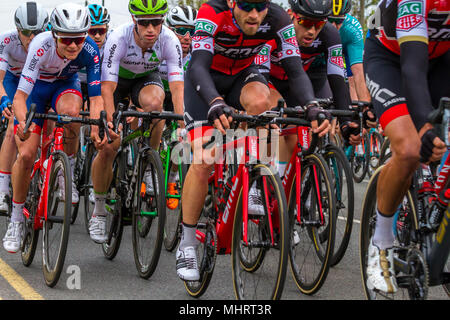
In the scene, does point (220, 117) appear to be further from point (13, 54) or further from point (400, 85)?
point (13, 54)

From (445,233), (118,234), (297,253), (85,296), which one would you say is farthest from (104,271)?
(445,233)

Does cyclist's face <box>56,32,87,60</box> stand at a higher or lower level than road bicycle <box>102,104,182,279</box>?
higher

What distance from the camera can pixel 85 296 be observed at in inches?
200

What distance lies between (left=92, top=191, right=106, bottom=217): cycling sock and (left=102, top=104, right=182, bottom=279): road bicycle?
0.21 feet

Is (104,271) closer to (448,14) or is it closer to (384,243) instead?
(384,243)

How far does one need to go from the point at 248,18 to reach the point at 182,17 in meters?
4.58

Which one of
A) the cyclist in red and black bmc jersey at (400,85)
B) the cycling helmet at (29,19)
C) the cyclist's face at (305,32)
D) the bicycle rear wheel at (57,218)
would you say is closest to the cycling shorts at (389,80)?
the cyclist in red and black bmc jersey at (400,85)

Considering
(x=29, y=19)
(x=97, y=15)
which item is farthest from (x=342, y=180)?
(x=97, y=15)

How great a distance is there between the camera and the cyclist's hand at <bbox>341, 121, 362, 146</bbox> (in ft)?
18.8

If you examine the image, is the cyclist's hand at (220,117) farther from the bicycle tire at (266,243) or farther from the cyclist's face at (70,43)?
the cyclist's face at (70,43)

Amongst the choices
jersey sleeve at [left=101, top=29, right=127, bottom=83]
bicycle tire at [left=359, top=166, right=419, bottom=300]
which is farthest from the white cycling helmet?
bicycle tire at [left=359, top=166, right=419, bottom=300]

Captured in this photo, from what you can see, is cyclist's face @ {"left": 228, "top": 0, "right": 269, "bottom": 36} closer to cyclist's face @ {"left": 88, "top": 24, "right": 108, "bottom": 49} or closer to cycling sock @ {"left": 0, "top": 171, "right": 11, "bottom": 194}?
cycling sock @ {"left": 0, "top": 171, "right": 11, "bottom": 194}

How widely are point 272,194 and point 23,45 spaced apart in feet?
14.7

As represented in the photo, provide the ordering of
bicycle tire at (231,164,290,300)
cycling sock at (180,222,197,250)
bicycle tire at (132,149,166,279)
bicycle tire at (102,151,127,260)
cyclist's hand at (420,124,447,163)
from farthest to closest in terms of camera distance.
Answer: bicycle tire at (102,151,127,260), bicycle tire at (132,149,166,279), cycling sock at (180,222,197,250), bicycle tire at (231,164,290,300), cyclist's hand at (420,124,447,163)
